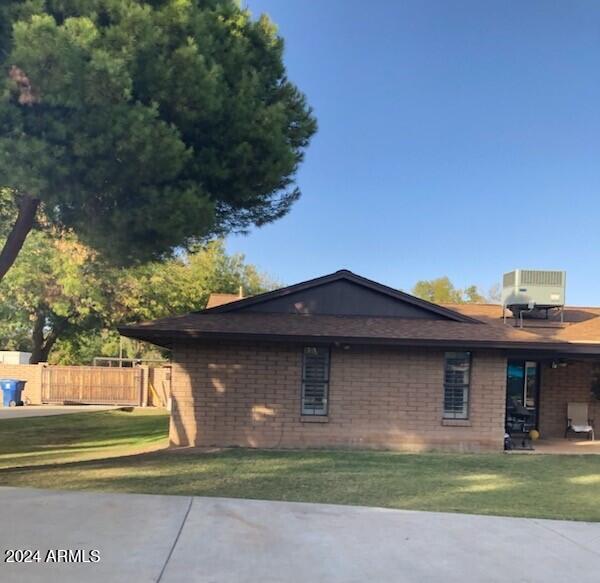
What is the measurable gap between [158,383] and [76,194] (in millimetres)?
20683

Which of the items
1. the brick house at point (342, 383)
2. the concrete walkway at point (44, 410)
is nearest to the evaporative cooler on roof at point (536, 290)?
the brick house at point (342, 383)

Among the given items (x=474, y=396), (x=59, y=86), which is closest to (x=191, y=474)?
(x=59, y=86)

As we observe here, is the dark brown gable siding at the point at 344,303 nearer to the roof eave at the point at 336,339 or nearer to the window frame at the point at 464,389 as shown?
the window frame at the point at 464,389

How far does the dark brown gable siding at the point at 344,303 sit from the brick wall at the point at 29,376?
1776 centimetres

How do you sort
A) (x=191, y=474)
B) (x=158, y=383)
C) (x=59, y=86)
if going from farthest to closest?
1. (x=158, y=383)
2. (x=191, y=474)
3. (x=59, y=86)

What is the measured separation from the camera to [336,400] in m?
13.0

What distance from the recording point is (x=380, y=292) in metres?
14.0

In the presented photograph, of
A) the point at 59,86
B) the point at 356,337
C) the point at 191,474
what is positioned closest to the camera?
the point at 59,86

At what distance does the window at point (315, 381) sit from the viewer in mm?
13047

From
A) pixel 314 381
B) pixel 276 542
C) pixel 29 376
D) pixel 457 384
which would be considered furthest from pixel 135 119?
pixel 29 376

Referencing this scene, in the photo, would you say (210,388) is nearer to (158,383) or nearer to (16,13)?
(16,13)

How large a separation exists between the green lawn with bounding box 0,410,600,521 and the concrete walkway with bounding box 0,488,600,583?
67cm

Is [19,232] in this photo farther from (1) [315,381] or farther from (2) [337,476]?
(1) [315,381]

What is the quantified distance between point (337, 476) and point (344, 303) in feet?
16.9
